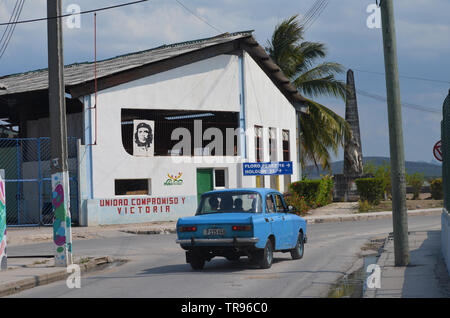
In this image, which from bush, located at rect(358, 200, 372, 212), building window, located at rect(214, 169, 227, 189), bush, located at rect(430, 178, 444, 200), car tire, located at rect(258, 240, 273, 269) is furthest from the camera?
bush, located at rect(430, 178, 444, 200)

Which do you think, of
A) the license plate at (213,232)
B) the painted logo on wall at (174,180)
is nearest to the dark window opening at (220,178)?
Result: the painted logo on wall at (174,180)

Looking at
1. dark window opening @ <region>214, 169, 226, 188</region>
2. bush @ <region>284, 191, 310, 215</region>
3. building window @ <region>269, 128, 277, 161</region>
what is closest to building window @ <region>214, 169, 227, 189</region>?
dark window opening @ <region>214, 169, 226, 188</region>

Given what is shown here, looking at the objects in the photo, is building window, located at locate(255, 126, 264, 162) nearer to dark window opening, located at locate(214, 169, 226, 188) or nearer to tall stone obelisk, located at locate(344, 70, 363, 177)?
dark window opening, located at locate(214, 169, 226, 188)

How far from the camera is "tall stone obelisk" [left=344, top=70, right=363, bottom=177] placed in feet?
136

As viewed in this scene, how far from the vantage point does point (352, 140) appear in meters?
41.8

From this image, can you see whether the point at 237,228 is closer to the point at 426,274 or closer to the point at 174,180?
the point at 426,274

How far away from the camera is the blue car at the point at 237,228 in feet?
40.2

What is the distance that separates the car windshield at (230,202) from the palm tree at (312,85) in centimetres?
2743

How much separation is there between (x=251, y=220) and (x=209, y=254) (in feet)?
4.26

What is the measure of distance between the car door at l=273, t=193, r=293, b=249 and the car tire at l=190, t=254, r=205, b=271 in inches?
69.3

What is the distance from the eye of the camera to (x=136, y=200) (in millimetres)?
27891

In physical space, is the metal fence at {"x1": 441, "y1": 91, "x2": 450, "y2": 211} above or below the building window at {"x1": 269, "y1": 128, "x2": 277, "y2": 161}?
below

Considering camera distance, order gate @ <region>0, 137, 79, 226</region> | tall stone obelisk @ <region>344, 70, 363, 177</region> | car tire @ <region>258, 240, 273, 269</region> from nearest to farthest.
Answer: car tire @ <region>258, 240, 273, 269</region>, gate @ <region>0, 137, 79, 226</region>, tall stone obelisk @ <region>344, 70, 363, 177</region>

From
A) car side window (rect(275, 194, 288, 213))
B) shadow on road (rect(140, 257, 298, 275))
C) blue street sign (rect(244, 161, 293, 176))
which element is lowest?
shadow on road (rect(140, 257, 298, 275))
